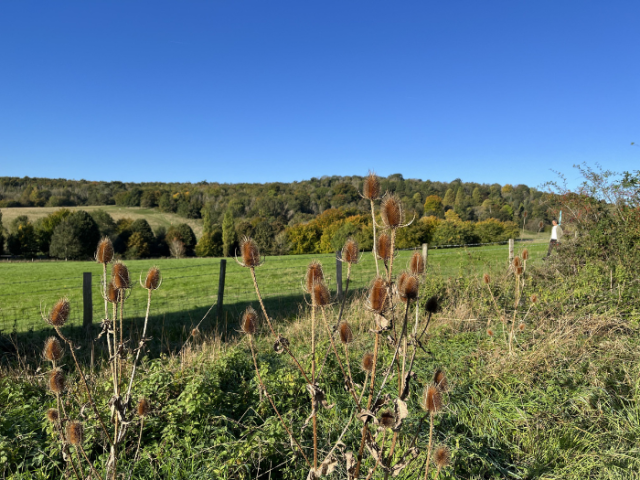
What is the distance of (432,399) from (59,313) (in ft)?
5.14

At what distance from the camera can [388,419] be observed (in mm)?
1485

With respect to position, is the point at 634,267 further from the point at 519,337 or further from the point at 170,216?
the point at 170,216

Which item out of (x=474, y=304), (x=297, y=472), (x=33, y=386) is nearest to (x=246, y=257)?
(x=297, y=472)

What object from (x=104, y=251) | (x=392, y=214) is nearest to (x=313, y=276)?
(x=392, y=214)

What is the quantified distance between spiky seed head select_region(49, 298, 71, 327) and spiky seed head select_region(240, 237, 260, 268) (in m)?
0.83

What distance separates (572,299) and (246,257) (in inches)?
260

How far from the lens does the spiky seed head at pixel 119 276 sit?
1.65m

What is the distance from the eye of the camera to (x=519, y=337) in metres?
5.00

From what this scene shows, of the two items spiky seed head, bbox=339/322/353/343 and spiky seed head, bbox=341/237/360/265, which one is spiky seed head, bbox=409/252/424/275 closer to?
spiky seed head, bbox=341/237/360/265

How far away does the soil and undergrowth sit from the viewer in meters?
2.77

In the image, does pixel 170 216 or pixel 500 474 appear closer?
pixel 500 474

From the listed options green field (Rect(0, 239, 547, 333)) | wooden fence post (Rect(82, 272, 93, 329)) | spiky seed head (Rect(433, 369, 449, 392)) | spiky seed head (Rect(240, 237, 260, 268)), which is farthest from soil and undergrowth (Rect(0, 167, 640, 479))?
green field (Rect(0, 239, 547, 333))

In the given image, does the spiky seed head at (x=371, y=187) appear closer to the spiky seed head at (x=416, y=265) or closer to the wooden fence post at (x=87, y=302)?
the spiky seed head at (x=416, y=265)

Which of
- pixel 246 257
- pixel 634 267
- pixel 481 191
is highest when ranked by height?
pixel 481 191
